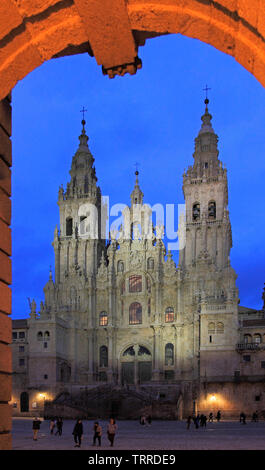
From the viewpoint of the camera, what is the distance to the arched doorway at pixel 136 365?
195 ft

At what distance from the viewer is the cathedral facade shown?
52.8 m

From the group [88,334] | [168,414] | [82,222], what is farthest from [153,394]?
[82,222]

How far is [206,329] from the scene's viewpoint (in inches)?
2084

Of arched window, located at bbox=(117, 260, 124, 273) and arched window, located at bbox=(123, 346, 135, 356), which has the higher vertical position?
arched window, located at bbox=(117, 260, 124, 273)

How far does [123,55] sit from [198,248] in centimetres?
5527

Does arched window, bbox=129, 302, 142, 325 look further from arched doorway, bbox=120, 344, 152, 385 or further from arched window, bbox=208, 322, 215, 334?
arched window, bbox=208, 322, 215, 334

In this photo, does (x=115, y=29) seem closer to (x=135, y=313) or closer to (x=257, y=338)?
(x=257, y=338)

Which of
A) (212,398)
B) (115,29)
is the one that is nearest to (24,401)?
(212,398)

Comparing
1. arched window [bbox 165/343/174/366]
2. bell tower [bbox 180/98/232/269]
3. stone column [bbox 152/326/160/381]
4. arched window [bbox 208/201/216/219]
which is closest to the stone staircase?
stone column [bbox 152/326/160/381]

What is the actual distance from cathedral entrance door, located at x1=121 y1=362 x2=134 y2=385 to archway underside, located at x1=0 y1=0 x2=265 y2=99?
184ft

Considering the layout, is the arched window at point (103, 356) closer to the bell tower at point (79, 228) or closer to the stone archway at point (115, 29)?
the bell tower at point (79, 228)

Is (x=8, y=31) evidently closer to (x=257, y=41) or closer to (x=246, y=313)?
(x=257, y=41)

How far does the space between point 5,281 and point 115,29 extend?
3636 mm
